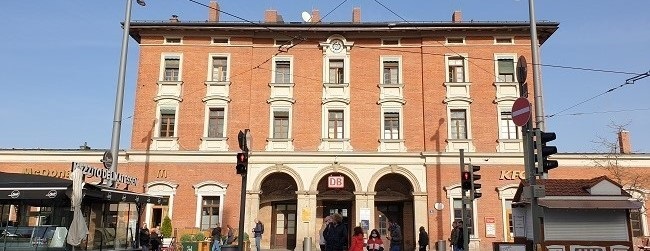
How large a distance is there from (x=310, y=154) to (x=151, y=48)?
10394mm

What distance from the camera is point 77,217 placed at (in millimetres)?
11312

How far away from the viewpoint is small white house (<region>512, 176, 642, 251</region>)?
12.9 m

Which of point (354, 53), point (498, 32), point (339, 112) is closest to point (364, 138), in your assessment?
point (339, 112)

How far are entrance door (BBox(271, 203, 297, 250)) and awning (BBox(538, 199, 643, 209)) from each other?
17485 millimetres

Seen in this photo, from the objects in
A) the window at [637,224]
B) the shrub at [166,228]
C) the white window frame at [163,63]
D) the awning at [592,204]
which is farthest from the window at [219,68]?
the window at [637,224]

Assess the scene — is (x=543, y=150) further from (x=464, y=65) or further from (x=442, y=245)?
(x=464, y=65)

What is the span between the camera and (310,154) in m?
27.3

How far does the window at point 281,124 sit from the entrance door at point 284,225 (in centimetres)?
394

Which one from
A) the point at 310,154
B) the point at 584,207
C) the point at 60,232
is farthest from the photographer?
the point at 310,154

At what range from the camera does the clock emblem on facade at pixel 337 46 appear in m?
28.9

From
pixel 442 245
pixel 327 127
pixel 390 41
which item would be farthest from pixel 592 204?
pixel 390 41

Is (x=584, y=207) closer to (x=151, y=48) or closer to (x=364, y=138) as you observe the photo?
(x=364, y=138)

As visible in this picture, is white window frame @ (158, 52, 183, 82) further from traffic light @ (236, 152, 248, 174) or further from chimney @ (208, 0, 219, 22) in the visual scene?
traffic light @ (236, 152, 248, 174)

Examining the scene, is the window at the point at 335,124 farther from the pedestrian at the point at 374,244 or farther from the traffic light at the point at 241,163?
the traffic light at the point at 241,163
